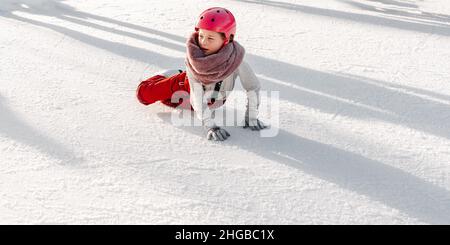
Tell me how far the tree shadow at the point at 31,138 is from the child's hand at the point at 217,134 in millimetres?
748

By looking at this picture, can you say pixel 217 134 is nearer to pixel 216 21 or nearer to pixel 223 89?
pixel 223 89

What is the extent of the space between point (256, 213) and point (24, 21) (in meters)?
3.70

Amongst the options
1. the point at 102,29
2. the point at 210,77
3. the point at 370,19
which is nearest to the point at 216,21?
the point at 210,77

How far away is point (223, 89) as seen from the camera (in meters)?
3.00

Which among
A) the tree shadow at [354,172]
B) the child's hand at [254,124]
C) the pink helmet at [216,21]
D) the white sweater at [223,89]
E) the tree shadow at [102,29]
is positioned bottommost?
the tree shadow at [354,172]

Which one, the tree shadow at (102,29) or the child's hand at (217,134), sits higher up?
the tree shadow at (102,29)

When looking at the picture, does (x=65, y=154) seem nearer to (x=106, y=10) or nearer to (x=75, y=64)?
(x=75, y=64)

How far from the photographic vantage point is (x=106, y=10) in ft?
17.5

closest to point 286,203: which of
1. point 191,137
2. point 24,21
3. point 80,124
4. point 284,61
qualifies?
point 191,137

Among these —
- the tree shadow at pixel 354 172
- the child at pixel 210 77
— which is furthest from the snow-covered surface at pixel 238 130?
the child at pixel 210 77

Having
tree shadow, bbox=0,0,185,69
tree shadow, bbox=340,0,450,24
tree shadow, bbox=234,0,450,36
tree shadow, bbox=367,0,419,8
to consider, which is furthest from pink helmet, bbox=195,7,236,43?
tree shadow, bbox=367,0,419,8

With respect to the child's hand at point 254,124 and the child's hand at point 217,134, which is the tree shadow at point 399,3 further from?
the child's hand at point 217,134

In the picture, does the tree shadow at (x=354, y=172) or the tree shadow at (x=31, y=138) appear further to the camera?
the tree shadow at (x=31, y=138)

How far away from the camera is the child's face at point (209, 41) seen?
105 inches
